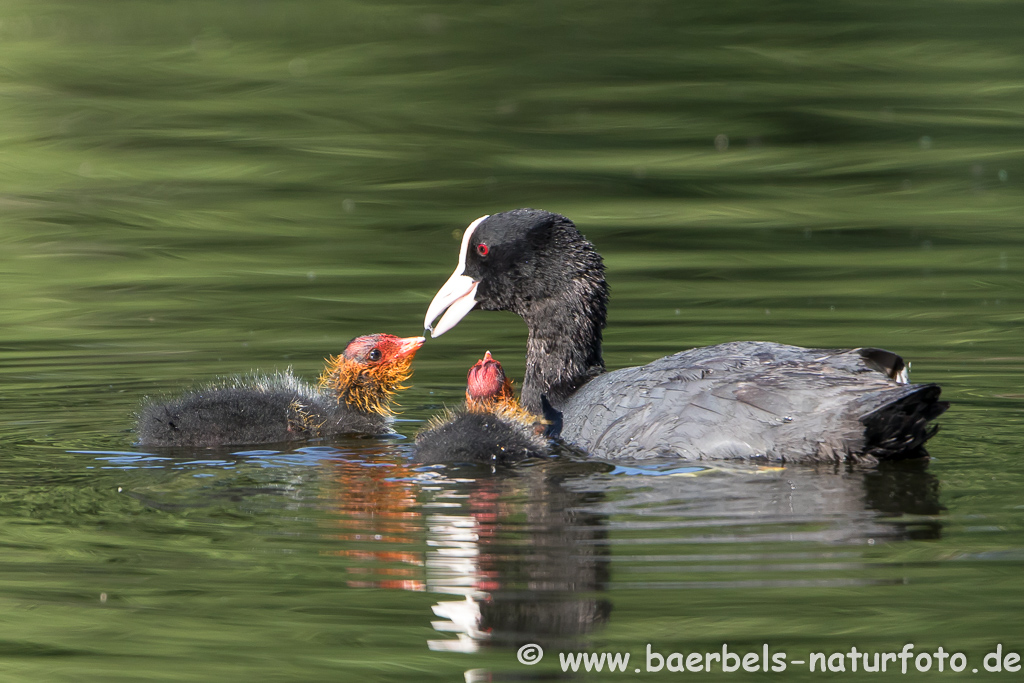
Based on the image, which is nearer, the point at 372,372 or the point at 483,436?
the point at 483,436

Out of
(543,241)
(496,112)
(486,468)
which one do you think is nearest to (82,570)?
(486,468)

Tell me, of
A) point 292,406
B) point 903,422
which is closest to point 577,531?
point 903,422

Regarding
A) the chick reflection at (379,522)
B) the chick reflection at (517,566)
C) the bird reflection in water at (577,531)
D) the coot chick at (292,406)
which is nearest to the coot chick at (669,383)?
the bird reflection in water at (577,531)

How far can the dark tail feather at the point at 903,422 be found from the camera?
18.1 ft

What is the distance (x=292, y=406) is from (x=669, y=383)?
1.92 metres

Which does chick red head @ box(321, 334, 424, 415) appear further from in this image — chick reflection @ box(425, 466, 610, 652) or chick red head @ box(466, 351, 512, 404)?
chick reflection @ box(425, 466, 610, 652)

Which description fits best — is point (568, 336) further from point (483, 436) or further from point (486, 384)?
point (483, 436)

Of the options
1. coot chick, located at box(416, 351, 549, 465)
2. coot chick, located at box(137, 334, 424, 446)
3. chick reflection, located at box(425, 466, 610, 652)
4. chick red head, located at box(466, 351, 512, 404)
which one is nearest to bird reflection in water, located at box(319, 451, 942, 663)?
chick reflection, located at box(425, 466, 610, 652)

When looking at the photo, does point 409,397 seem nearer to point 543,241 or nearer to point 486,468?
point 543,241

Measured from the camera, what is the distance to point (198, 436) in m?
6.74

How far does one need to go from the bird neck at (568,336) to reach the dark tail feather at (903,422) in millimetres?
1941

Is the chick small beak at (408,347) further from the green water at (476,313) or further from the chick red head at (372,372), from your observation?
the green water at (476,313)

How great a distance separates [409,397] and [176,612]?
11.9 ft

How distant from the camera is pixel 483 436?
6.23 meters
